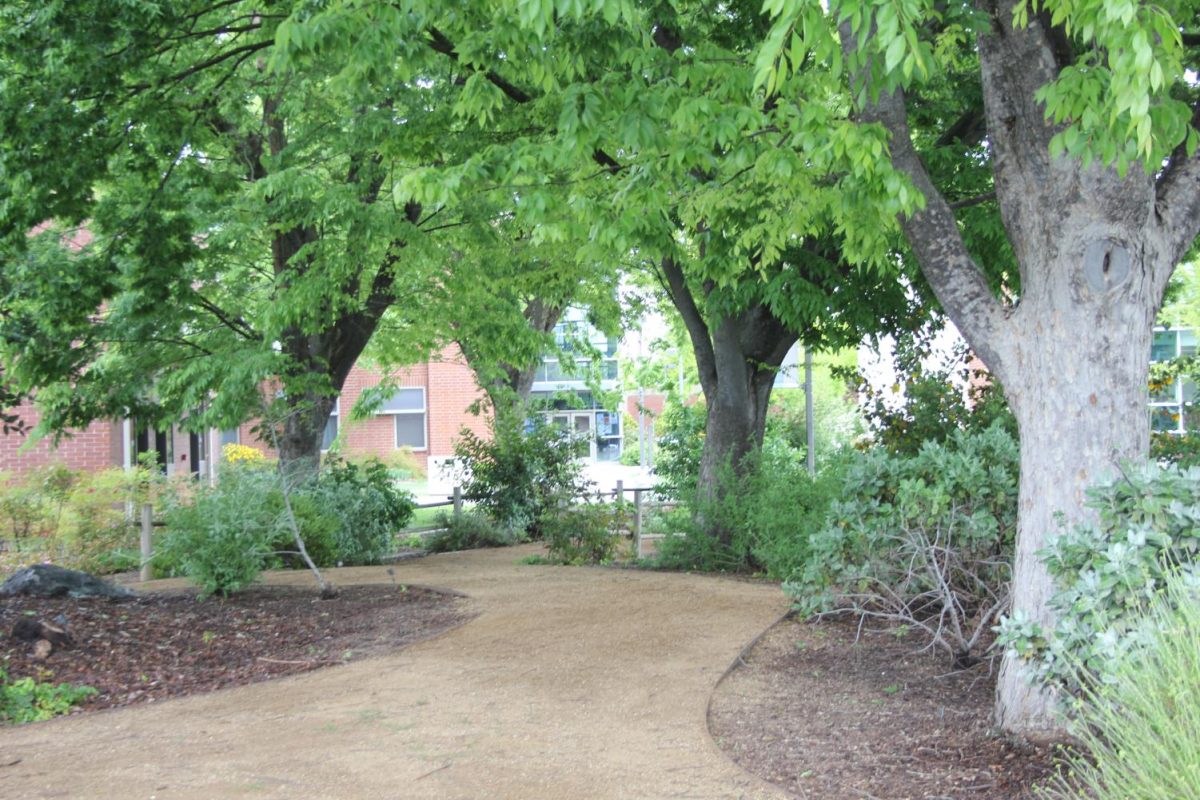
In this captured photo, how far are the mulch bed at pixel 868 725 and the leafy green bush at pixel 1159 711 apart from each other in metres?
0.80

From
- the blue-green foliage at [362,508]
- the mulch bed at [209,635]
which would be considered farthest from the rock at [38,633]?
the blue-green foliage at [362,508]

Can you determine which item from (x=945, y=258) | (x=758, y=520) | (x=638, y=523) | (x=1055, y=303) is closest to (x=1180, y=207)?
(x=1055, y=303)

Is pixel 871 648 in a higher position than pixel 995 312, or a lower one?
lower

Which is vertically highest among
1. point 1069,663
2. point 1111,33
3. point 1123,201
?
point 1111,33

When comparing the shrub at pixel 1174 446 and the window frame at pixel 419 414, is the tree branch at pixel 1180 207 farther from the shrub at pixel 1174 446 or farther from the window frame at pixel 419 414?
the window frame at pixel 419 414

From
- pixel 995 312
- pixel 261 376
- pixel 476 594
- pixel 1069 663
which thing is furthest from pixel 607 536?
pixel 1069 663

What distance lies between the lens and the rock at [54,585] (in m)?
10.2

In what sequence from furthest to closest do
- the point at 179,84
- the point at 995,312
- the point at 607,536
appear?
1. the point at 607,536
2. the point at 179,84
3. the point at 995,312

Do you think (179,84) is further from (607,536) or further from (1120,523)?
(1120,523)

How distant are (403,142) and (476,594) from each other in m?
4.73

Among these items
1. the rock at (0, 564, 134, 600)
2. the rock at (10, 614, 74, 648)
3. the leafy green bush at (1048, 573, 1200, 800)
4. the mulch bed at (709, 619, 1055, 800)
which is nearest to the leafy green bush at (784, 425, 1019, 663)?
the mulch bed at (709, 619, 1055, 800)

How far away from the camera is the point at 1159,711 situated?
3.64 metres

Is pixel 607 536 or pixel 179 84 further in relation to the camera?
pixel 607 536

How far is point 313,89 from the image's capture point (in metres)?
14.1
